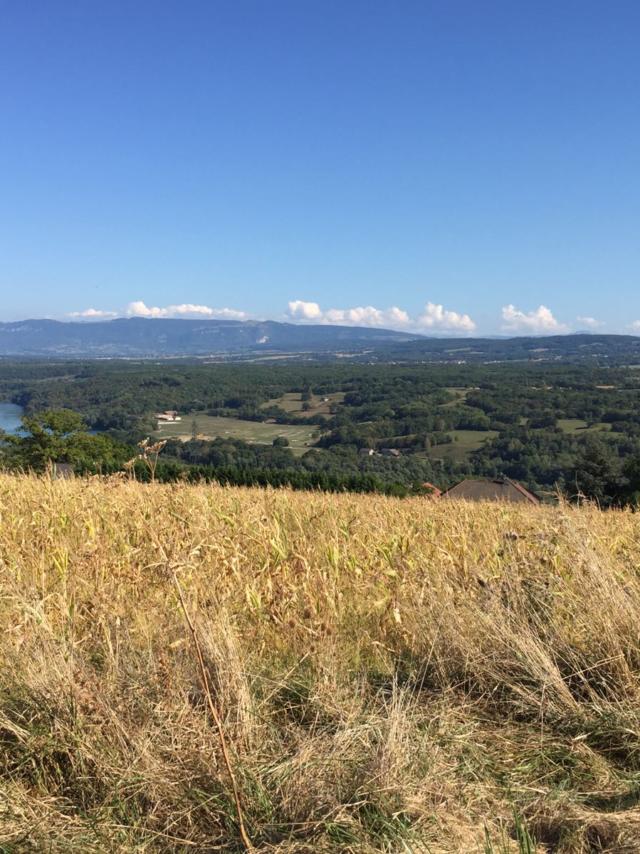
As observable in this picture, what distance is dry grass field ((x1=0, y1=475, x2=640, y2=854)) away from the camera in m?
1.80

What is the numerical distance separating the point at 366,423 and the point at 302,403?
2879cm

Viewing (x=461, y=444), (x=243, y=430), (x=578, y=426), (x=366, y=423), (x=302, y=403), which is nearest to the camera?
(x=461, y=444)

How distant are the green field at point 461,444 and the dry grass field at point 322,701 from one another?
220 feet

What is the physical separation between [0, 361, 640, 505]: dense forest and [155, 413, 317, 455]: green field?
427 millimetres

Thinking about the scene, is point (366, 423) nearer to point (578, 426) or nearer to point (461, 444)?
point (461, 444)

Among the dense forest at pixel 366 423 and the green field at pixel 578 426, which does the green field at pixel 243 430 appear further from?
the green field at pixel 578 426

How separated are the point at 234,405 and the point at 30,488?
377 ft

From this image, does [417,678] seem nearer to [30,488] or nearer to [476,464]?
[30,488]

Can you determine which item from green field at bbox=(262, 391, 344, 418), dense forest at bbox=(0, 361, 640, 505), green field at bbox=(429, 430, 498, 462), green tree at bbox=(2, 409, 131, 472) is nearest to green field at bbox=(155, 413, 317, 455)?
dense forest at bbox=(0, 361, 640, 505)

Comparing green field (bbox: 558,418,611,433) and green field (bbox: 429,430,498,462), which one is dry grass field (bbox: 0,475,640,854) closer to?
green field (bbox: 429,430,498,462)

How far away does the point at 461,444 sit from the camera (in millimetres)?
78875

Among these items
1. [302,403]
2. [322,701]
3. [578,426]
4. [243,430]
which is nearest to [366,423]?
[243,430]

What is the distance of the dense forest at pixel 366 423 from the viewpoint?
3581 cm

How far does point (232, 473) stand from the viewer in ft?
75.8
